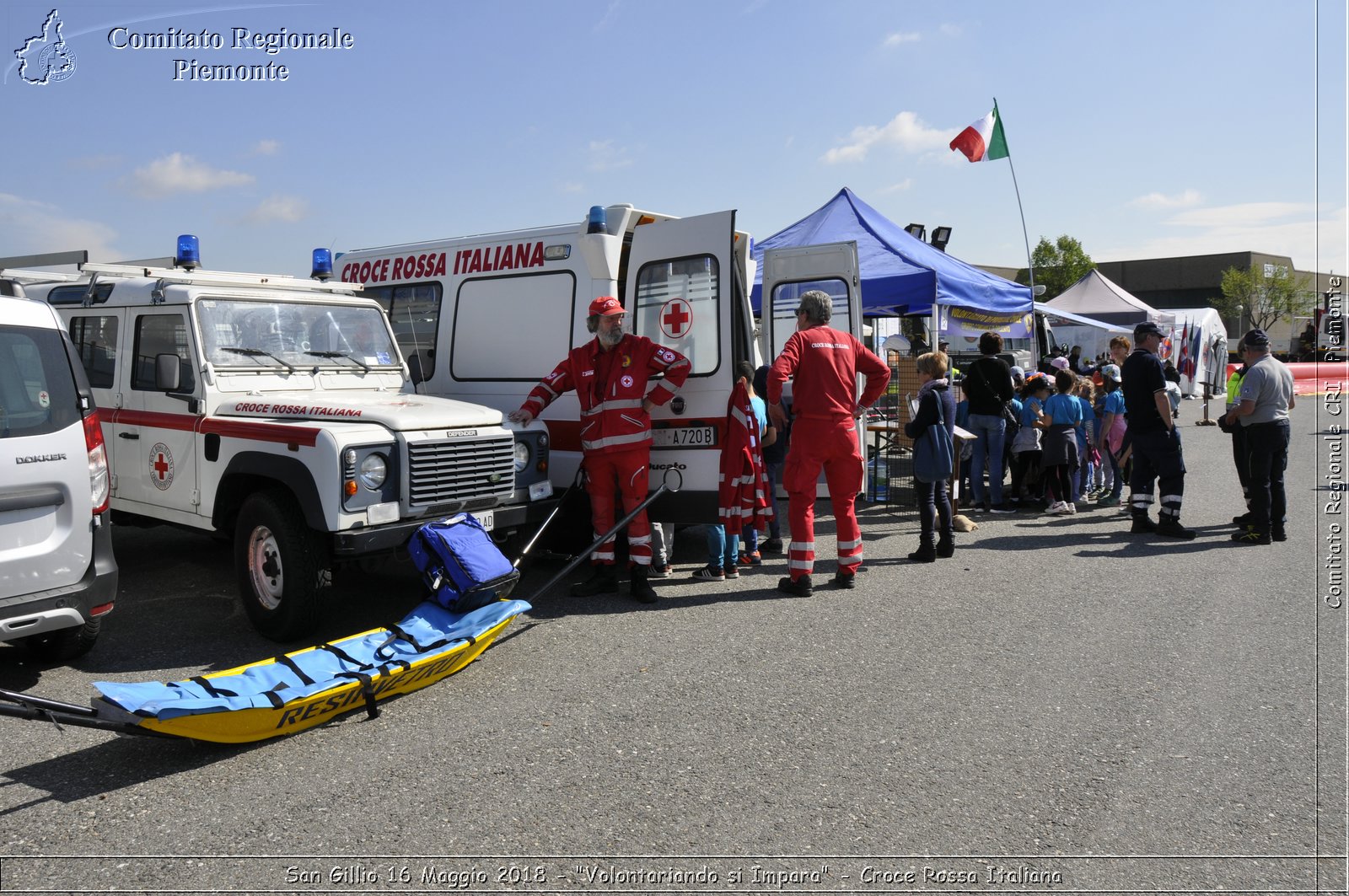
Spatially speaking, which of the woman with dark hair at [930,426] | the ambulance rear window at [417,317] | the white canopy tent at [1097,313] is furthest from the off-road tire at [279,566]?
the white canopy tent at [1097,313]

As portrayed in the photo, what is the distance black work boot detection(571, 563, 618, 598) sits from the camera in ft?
22.2

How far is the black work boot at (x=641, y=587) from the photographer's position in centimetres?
657

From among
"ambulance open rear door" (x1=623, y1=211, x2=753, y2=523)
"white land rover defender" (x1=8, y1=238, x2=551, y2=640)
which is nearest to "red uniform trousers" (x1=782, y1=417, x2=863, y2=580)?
"ambulance open rear door" (x1=623, y1=211, x2=753, y2=523)

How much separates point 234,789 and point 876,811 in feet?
8.31

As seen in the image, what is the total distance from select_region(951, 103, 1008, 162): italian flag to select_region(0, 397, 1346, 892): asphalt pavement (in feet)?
36.3


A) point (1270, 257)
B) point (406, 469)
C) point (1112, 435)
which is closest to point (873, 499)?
point (1112, 435)

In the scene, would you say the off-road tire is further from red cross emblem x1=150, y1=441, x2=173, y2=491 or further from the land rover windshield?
the land rover windshield

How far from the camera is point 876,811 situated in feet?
11.3

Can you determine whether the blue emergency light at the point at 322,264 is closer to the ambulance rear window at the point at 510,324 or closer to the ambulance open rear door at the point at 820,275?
the ambulance rear window at the point at 510,324

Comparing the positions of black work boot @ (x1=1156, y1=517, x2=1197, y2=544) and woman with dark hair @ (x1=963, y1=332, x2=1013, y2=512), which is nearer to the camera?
black work boot @ (x1=1156, y1=517, x2=1197, y2=544)

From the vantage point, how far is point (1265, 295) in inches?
2158

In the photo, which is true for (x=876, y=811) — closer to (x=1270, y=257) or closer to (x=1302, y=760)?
(x=1302, y=760)

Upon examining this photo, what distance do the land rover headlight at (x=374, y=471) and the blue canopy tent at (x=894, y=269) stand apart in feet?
19.2

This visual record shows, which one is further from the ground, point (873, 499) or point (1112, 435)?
point (1112, 435)
